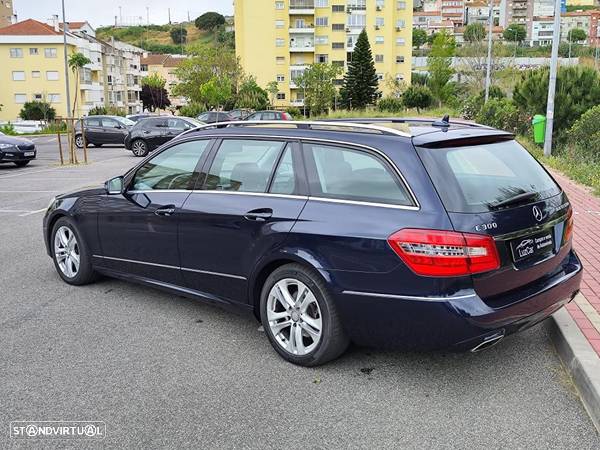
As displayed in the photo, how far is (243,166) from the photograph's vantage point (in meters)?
4.72

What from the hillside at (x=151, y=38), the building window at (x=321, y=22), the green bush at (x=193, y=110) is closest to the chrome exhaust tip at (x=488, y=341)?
the green bush at (x=193, y=110)

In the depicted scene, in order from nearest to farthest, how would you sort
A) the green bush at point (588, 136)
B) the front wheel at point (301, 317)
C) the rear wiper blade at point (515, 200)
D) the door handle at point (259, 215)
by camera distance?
the rear wiper blade at point (515, 200) < the front wheel at point (301, 317) < the door handle at point (259, 215) < the green bush at point (588, 136)

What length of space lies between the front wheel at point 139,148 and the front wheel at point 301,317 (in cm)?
2157

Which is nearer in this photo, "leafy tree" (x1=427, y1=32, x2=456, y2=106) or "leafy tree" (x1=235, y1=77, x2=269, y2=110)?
"leafy tree" (x1=235, y1=77, x2=269, y2=110)

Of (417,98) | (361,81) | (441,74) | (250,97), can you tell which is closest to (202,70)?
(250,97)

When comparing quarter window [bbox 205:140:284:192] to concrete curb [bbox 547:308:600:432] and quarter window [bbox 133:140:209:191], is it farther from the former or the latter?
concrete curb [bbox 547:308:600:432]

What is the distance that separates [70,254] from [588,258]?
5.26 metres

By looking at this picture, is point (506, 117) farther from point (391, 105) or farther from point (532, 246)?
point (391, 105)

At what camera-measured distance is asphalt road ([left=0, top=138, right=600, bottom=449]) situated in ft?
11.0

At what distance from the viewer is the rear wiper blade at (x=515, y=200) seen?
12.4ft

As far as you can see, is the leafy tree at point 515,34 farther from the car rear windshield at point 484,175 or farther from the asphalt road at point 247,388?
the asphalt road at point 247,388

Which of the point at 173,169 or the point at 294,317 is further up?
the point at 173,169

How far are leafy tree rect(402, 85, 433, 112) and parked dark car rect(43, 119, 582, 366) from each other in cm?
6010

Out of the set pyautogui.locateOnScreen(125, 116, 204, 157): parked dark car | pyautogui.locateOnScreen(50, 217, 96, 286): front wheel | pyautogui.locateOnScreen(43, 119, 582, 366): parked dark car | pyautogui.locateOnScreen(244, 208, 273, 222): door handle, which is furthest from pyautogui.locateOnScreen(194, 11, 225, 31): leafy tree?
pyautogui.locateOnScreen(244, 208, 273, 222): door handle
